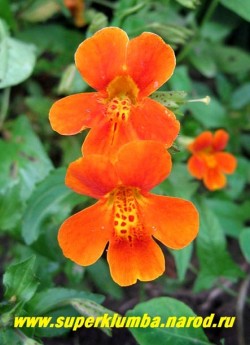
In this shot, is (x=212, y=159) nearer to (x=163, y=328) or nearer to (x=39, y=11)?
(x=163, y=328)

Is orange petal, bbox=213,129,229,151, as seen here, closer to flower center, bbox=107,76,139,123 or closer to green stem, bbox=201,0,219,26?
green stem, bbox=201,0,219,26

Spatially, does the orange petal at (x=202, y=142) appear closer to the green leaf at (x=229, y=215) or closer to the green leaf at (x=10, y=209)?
the green leaf at (x=229, y=215)

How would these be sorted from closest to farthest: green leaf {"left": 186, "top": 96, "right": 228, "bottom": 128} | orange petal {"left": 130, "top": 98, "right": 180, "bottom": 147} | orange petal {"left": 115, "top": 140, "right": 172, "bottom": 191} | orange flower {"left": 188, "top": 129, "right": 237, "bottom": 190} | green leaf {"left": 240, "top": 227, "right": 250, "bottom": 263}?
orange petal {"left": 115, "top": 140, "right": 172, "bottom": 191} < orange petal {"left": 130, "top": 98, "right": 180, "bottom": 147} < green leaf {"left": 240, "top": 227, "right": 250, "bottom": 263} < orange flower {"left": 188, "top": 129, "right": 237, "bottom": 190} < green leaf {"left": 186, "top": 96, "right": 228, "bottom": 128}

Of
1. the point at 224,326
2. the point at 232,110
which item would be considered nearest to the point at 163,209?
the point at 224,326

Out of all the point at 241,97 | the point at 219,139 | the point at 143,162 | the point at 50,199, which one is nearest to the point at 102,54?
the point at 143,162

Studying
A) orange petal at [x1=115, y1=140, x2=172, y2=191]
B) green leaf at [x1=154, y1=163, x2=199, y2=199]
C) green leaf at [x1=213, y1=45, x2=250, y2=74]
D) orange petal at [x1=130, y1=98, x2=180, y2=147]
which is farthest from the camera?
green leaf at [x1=213, y1=45, x2=250, y2=74]

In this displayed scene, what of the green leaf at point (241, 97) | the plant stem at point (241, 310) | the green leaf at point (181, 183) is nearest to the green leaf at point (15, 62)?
the green leaf at point (181, 183)

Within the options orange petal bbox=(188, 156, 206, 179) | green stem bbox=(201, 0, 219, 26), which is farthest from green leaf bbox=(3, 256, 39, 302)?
green stem bbox=(201, 0, 219, 26)
